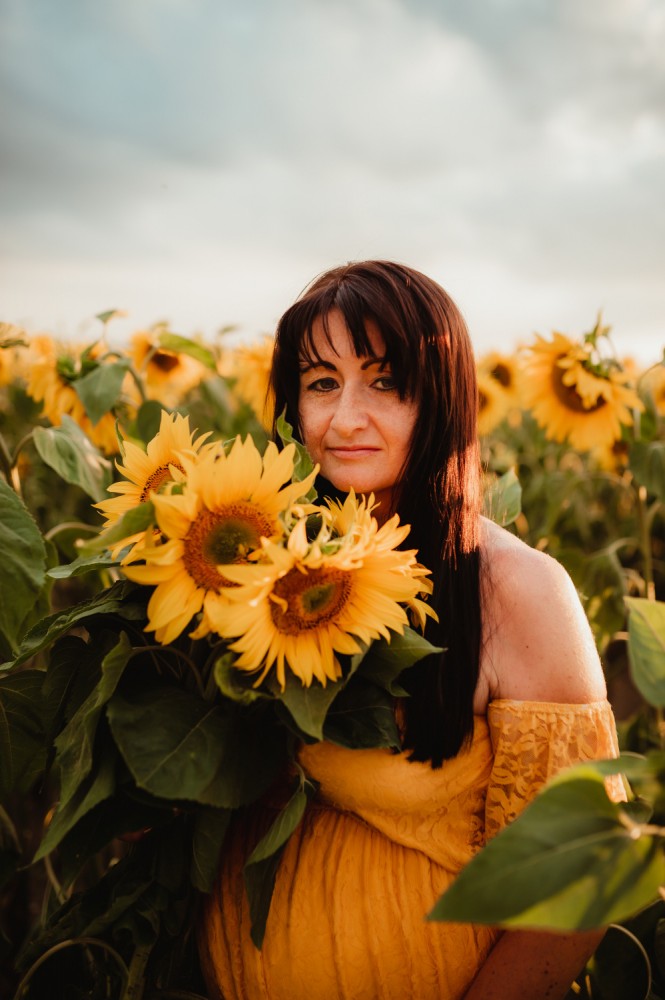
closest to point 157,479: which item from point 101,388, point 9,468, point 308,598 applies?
point 308,598

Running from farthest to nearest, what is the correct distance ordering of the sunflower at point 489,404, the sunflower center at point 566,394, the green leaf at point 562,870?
the sunflower at point 489,404 < the sunflower center at point 566,394 < the green leaf at point 562,870

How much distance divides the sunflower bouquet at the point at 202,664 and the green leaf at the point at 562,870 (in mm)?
275

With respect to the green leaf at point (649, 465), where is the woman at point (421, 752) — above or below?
below

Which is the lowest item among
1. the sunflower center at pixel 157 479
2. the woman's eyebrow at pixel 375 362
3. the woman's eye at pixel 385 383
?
the sunflower center at pixel 157 479

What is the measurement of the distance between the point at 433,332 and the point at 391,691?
0.65 meters

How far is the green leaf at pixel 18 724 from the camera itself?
120 centimetres

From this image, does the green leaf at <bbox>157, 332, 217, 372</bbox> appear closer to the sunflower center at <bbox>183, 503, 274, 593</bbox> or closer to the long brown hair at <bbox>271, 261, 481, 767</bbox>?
the long brown hair at <bbox>271, 261, 481, 767</bbox>

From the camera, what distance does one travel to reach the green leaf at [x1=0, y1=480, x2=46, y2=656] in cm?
118

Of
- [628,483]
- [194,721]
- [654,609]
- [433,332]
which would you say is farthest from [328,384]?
[628,483]

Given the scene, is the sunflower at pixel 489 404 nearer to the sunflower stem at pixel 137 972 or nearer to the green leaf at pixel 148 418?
the green leaf at pixel 148 418

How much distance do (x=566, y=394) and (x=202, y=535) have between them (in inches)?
66.5

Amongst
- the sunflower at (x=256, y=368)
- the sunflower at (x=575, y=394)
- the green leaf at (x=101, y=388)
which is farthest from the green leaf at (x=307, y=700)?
the sunflower at (x=256, y=368)

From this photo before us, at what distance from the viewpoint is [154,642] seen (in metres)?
1.07

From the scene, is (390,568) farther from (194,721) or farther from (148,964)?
(148,964)
